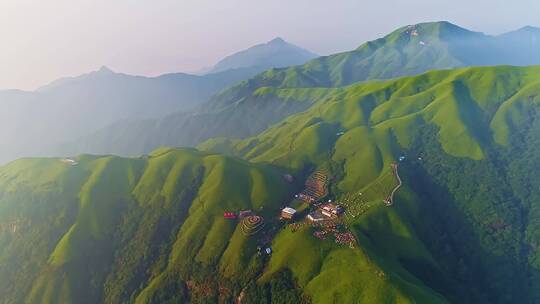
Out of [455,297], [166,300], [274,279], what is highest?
[274,279]

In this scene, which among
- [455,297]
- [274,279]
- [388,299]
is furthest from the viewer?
[455,297]

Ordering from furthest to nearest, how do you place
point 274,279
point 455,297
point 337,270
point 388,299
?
point 455,297
point 274,279
point 337,270
point 388,299

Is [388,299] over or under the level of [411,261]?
over

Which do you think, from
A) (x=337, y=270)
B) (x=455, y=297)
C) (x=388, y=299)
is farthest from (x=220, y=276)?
(x=455, y=297)

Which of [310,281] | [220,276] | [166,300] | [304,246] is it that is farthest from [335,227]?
[166,300]

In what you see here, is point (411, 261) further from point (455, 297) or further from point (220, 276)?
point (220, 276)

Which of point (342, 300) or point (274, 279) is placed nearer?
point (342, 300)

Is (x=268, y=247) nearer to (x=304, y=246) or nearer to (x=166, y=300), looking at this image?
(x=304, y=246)

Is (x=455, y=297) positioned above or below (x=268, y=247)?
below

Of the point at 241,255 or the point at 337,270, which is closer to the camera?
the point at 337,270
